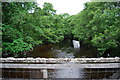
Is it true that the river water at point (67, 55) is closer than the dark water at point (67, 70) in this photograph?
No

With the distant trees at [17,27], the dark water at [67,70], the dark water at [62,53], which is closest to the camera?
the distant trees at [17,27]

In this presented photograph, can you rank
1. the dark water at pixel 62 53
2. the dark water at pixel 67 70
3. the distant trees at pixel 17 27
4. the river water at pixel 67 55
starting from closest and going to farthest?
the distant trees at pixel 17 27
the dark water at pixel 67 70
the river water at pixel 67 55
the dark water at pixel 62 53

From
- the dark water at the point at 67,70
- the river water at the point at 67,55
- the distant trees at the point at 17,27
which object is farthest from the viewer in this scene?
the river water at the point at 67,55

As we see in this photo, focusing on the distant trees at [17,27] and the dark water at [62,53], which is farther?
the dark water at [62,53]

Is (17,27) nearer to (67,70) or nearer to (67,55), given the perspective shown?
(67,70)

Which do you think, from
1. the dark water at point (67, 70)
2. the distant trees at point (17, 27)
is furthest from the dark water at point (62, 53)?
the distant trees at point (17, 27)

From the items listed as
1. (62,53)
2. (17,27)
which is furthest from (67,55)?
(17,27)

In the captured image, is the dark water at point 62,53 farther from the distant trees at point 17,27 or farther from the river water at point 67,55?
the distant trees at point 17,27

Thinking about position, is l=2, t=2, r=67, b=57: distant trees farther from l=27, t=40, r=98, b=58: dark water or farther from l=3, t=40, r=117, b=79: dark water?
l=27, t=40, r=98, b=58: dark water

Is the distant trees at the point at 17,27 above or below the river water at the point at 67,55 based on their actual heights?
above

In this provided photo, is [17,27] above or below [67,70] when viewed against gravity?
above

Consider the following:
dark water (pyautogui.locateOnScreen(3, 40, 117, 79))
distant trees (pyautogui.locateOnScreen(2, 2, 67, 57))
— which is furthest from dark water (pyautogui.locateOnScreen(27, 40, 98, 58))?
distant trees (pyautogui.locateOnScreen(2, 2, 67, 57))

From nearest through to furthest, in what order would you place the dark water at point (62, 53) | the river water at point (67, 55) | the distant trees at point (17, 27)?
the distant trees at point (17, 27) → the river water at point (67, 55) → the dark water at point (62, 53)

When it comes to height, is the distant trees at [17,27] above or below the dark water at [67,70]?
above
